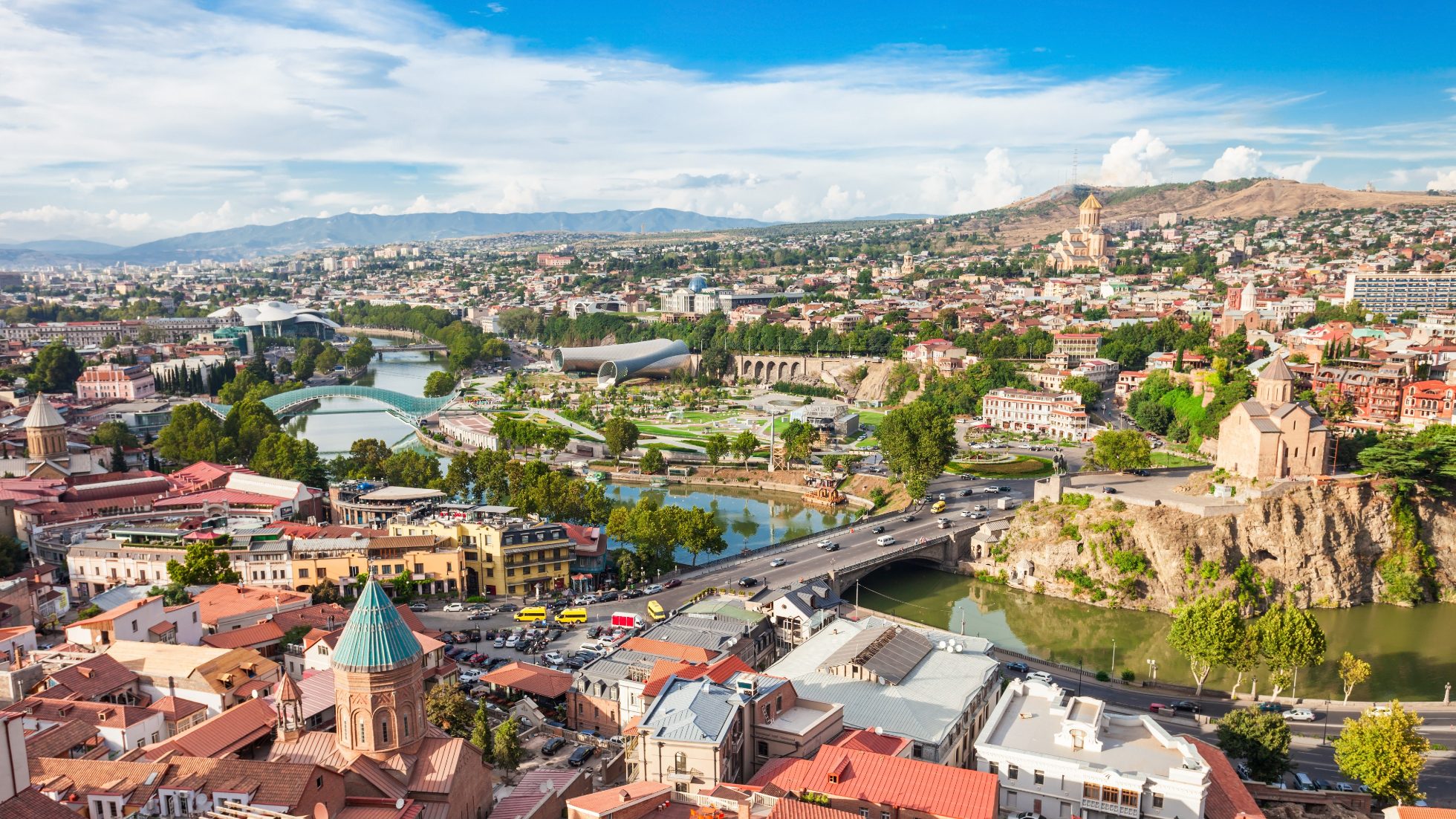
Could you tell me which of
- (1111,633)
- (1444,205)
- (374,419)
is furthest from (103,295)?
(1444,205)

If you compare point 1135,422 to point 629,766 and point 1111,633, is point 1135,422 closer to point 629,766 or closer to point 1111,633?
point 1111,633

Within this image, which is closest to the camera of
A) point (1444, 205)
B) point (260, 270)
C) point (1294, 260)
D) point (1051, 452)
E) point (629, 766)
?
point (629, 766)

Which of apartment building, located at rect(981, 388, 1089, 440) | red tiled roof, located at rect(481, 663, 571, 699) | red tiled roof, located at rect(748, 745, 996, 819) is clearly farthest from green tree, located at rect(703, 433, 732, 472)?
red tiled roof, located at rect(748, 745, 996, 819)

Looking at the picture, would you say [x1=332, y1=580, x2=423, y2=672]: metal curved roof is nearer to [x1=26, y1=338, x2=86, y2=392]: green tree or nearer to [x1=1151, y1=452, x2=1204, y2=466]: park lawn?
[x1=1151, y1=452, x2=1204, y2=466]: park lawn

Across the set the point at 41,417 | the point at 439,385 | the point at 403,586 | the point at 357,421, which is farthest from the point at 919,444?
the point at 439,385

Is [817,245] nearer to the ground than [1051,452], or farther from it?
farther from it

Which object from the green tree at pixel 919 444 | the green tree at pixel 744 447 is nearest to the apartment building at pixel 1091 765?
the green tree at pixel 919 444
